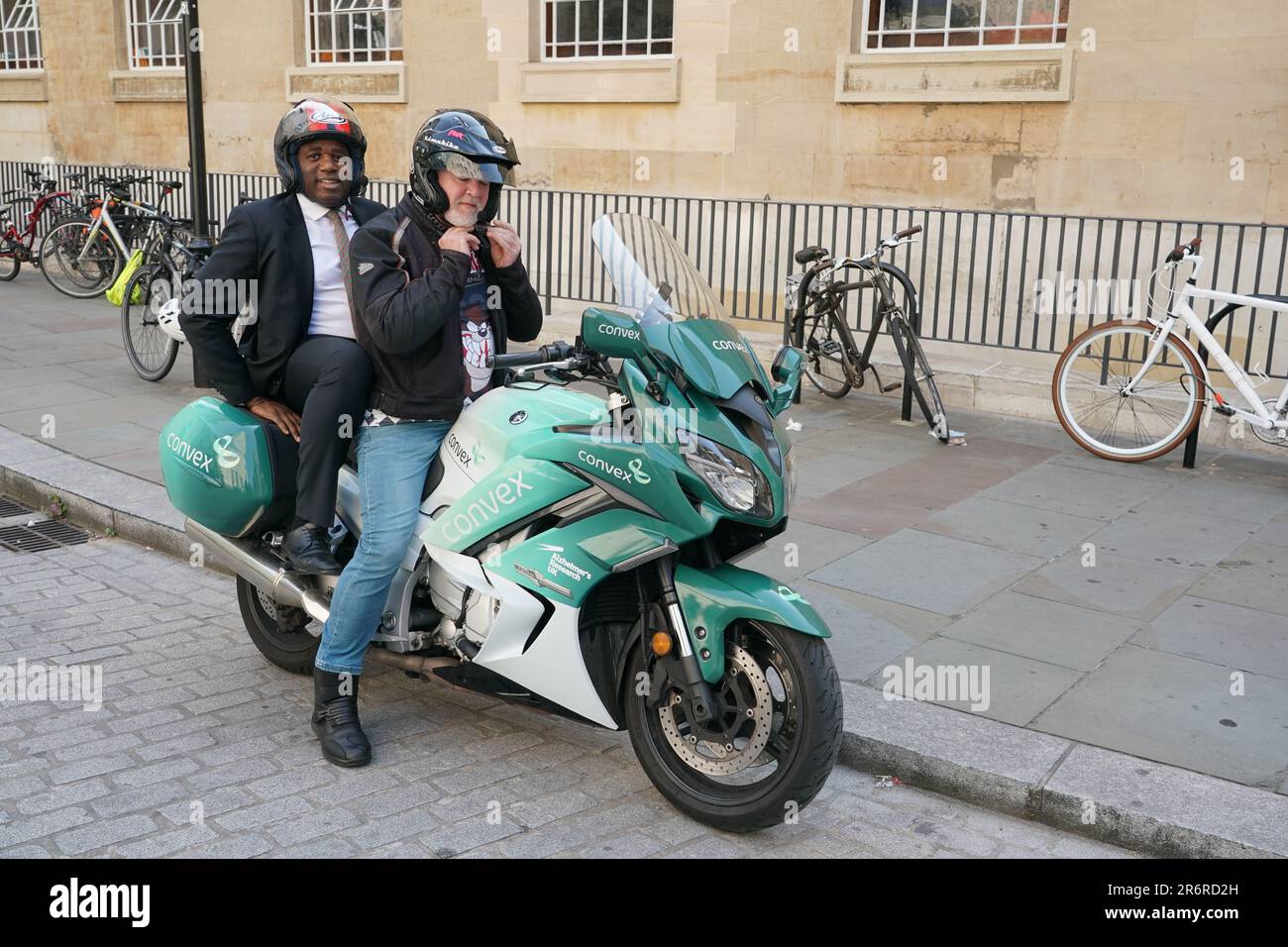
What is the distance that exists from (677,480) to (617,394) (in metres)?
0.30

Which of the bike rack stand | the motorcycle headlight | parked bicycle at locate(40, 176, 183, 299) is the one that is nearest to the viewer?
the motorcycle headlight

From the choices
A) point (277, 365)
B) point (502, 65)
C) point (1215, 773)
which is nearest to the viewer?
point (1215, 773)

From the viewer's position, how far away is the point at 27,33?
2259cm

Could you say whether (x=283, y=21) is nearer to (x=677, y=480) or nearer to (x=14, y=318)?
(x=14, y=318)

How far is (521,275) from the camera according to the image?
4273mm

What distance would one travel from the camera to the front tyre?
359 centimetres

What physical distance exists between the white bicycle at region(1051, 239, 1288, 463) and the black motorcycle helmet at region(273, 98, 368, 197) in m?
4.98

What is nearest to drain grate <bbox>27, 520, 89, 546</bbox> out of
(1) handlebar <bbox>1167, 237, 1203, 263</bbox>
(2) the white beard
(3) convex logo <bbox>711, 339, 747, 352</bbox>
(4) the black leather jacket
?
(4) the black leather jacket

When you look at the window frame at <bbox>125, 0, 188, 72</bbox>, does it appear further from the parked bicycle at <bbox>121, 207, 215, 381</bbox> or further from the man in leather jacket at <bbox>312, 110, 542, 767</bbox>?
the man in leather jacket at <bbox>312, 110, 542, 767</bbox>

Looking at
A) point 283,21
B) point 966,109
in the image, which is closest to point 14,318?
point 283,21

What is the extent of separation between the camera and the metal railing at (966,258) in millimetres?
9453

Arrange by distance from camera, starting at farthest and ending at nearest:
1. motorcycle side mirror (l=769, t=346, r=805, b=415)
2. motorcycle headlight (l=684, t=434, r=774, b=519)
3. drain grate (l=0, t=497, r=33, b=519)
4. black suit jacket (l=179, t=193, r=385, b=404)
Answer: drain grate (l=0, t=497, r=33, b=519) < black suit jacket (l=179, t=193, r=385, b=404) < motorcycle side mirror (l=769, t=346, r=805, b=415) < motorcycle headlight (l=684, t=434, r=774, b=519)
